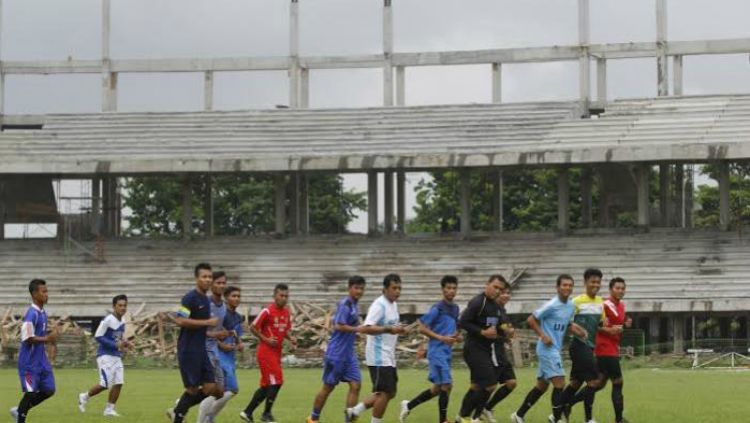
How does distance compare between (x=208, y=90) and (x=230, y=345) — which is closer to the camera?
(x=230, y=345)

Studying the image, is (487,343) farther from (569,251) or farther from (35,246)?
(35,246)

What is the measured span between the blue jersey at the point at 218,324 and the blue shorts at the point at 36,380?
203cm

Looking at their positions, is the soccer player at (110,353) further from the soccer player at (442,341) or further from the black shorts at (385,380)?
the black shorts at (385,380)

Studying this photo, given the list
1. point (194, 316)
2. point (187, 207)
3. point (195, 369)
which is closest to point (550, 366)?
point (195, 369)

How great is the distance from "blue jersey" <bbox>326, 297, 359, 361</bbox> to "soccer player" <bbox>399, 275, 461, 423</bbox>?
0.87 m

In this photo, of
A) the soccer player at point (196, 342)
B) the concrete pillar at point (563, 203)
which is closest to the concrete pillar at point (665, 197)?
the concrete pillar at point (563, 203)

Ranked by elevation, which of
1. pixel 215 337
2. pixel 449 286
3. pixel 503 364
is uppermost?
pixel 449 286

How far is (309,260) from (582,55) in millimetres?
12093

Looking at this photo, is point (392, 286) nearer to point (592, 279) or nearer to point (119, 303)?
point (592, 279)

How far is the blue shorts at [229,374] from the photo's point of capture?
20.4m

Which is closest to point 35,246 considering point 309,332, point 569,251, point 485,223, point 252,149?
point 252,149

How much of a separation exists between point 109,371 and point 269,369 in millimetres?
3784

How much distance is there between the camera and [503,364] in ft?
68.6

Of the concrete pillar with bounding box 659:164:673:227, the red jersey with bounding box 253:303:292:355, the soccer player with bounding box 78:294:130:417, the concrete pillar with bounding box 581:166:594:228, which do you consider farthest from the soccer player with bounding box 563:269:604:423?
the concrete pillar with bounding box 581:166:594:228
